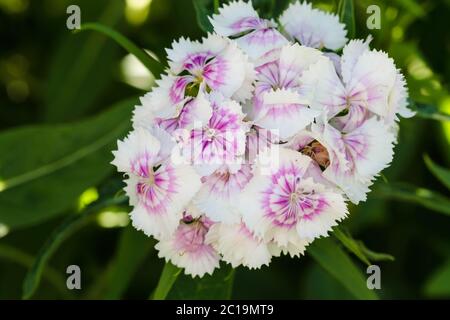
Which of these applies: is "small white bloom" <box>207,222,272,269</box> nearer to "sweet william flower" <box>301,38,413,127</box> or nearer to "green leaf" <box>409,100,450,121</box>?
"sweet william flower" <box>301,38,413,127</box>

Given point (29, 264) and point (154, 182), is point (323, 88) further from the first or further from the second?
point (29, 264)

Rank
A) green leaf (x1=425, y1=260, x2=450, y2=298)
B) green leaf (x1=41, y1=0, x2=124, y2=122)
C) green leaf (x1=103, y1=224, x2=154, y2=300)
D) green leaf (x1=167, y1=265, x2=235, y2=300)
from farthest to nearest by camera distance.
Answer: green leaf (x1=41, y1=0, x2=124, y2=122)
green leaf (x1=425, y1=260, x2=450, y2=298)
green leaf (x1=103, y1=224, x2=154, y2=300)
green leaf (x1=167, y1=265, x2=235, y2=300)

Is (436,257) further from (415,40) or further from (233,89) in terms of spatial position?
(233,89)

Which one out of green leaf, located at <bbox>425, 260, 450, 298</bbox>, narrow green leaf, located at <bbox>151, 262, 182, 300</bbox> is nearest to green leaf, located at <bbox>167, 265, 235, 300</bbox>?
narrow green leaf, located at <bbox>151, 262, 182, 300</bbox>

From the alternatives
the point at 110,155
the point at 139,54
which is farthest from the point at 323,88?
the point at 110,155

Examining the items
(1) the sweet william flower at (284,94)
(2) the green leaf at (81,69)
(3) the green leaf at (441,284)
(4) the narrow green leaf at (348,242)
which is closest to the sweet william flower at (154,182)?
(1) the sweet william flower at (284,94)

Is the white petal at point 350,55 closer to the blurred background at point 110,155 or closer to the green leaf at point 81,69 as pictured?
the blurred background at point 110,155
